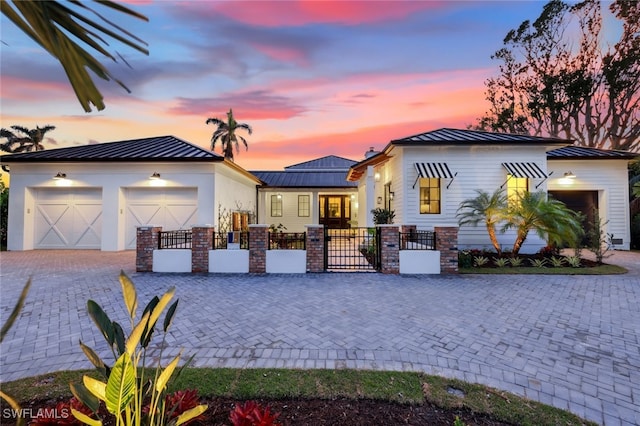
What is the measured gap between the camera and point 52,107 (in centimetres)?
427

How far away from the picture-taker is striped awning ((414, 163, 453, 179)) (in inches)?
415

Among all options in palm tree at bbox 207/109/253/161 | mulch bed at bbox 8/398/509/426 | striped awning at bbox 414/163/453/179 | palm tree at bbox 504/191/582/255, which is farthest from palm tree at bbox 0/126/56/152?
palm tree at bbox 504/191/582/255

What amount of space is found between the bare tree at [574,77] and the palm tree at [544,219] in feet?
50.6

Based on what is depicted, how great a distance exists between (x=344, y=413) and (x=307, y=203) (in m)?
17.8

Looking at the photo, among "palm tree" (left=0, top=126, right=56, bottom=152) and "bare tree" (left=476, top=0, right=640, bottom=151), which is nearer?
"bare tree" (left=476, top=0, right=640, bottom=151)

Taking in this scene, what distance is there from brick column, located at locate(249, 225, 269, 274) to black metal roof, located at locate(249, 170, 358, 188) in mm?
11253

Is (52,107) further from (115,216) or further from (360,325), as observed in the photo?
(115,216)

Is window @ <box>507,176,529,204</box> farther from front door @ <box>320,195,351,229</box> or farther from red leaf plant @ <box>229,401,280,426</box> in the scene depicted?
red leaf plant @ <box>229,401,280,426</box>

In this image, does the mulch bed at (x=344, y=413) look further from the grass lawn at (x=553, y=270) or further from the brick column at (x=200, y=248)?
the grass lawn at (x=553, y=270)

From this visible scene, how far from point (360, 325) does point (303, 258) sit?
3.94m

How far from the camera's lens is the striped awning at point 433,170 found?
10532 millimetres

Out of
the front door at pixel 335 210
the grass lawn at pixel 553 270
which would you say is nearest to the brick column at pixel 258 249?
the grass lawn at pixel 553 270

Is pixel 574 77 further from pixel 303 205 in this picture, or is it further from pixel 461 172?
pixel 303 205

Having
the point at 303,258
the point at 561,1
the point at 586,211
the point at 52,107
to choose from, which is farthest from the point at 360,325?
the point at 561,1
